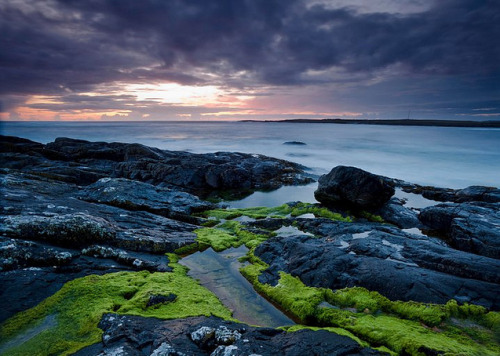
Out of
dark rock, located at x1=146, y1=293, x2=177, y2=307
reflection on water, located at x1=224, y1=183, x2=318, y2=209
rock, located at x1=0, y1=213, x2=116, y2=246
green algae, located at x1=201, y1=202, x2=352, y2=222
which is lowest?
reflection on water, located at x1=224, y1=183, x2=318, y2=209

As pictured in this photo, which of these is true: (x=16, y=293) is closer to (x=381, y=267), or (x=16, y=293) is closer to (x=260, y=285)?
(x=260, y=285)

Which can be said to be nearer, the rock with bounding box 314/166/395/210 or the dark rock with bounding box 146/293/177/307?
the dark rock with bounding box 146/293/177/307

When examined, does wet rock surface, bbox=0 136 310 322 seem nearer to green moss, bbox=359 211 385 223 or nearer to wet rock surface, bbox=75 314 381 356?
wet rock surface, bbox=75 314 381 356

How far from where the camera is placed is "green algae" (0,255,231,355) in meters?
4.92

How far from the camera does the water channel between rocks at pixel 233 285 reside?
249 inches

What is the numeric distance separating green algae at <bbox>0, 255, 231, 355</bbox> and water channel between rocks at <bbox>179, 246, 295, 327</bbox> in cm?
40

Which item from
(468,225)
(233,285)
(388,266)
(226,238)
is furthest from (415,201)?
(233,285)

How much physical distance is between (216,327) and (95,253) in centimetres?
502

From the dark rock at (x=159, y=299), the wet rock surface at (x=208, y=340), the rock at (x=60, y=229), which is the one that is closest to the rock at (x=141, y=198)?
the rock at (x=60, y=229)

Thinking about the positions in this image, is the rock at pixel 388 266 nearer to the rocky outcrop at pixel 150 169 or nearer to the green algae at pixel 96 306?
the green algae at pixel 96 306

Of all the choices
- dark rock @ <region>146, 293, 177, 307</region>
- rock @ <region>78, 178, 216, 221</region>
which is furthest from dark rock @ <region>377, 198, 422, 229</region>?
dark rock @ <region>146, 293, 177, 307</region>

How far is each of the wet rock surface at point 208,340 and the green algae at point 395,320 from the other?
2.26 ft

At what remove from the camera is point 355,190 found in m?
15.6

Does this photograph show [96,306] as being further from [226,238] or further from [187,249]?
[226,238]
